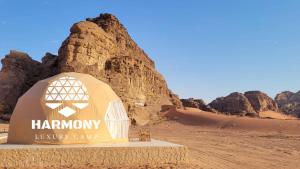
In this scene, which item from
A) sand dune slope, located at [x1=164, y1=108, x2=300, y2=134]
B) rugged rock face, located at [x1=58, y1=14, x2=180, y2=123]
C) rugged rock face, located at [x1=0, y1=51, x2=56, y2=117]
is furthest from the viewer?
rugged rock face, located at [x1=0, y1=51, x2=56, y2=117]

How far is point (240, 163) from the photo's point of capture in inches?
616

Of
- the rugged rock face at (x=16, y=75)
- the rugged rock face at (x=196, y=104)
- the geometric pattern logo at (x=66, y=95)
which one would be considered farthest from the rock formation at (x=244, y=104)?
the geometric pattern logo at (x=66, y=95)

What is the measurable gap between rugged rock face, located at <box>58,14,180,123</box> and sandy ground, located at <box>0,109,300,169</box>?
4.93m

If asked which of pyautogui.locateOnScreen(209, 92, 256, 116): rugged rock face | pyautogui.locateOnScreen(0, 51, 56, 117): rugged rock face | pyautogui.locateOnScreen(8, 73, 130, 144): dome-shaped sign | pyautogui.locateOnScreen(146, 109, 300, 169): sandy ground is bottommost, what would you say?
pyautogui.locateOnScreen(146, 109, 300, 169): sandy ground

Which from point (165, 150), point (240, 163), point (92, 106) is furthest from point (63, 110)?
point (240, 163)

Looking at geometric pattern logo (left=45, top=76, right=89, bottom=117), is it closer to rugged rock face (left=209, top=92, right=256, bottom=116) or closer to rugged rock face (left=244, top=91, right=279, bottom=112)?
rugged rock face (left=209, top=92, right=256, bottom=116)

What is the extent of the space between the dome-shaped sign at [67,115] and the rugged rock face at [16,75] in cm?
3328

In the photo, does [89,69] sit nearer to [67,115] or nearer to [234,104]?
[67,115]

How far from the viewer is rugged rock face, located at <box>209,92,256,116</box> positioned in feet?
243

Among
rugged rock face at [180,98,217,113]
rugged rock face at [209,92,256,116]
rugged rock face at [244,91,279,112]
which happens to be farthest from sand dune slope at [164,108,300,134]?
rugged rock face at [244,91,279,112]

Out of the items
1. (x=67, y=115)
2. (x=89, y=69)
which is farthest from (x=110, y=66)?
(x=67, y=115)

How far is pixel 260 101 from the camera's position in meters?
84.2

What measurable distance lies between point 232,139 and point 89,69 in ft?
67.2

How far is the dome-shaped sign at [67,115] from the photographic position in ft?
45.4
